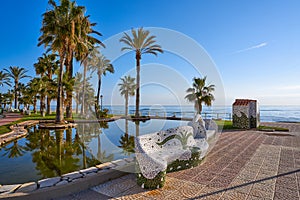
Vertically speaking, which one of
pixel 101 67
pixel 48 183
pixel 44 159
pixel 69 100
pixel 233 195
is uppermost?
pixel 101 67

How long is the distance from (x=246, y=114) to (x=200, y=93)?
6277 mm

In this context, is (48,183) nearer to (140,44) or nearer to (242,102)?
(242,102)

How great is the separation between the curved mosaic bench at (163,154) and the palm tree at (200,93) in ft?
40.0

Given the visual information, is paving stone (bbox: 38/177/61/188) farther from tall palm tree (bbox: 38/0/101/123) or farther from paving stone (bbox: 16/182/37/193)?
tall palm tree (bbox: 38/0/101/123)

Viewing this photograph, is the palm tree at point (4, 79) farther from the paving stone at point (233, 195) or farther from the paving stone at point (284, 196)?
the paving stone at point (284, 196)

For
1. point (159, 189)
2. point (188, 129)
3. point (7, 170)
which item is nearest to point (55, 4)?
point (7, 170)

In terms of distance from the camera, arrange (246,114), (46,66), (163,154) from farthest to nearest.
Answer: (46,66) < (246,114) < (163,154)

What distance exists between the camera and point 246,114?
36.7ft

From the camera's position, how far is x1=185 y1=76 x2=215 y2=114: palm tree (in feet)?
54.5

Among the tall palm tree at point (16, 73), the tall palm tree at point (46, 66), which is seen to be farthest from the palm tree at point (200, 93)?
Answer: the tall palm tree at point (16, 73)

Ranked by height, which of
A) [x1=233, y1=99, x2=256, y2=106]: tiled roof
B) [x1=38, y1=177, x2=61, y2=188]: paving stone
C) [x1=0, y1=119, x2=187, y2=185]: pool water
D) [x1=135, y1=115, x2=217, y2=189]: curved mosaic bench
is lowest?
[x1=0, y1=119, x2=187, y2=185]: pool water

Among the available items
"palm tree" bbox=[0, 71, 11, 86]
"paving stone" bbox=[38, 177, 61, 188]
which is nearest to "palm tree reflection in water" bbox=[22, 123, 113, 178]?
"paving stone" bbox=[38, 177, 61, 188]

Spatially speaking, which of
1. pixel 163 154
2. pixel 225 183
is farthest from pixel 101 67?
pixel 225 183

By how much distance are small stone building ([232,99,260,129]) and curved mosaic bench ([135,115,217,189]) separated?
24.8 feet
